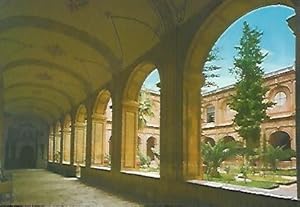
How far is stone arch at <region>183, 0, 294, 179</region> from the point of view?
646 cm

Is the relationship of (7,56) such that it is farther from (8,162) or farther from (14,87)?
(8,162)

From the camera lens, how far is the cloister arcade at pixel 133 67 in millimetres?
6477

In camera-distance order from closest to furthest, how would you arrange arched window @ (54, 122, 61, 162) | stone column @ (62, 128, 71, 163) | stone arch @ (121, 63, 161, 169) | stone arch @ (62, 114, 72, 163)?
1. stone arch @ (121, 63, 161, 169)
2. stone arch @ (62, 114, 72, 163)
3. stone column @ (62, 128, 71, 163)
4. arched window @ (54, 122, 61, 162)

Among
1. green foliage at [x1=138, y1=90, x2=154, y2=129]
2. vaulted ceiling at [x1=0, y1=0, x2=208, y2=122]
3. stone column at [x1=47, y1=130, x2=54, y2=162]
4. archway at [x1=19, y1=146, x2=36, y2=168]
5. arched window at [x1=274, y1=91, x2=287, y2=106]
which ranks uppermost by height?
vaulted ceiling at [x1=0, y1=0, x2=208, y2=122]

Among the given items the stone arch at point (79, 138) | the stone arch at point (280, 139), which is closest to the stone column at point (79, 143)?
the stone arch at point (79, 138)

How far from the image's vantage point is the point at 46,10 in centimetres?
895

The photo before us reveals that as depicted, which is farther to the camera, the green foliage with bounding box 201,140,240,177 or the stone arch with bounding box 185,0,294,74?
the green foliage with bounding box 201,140,240,177

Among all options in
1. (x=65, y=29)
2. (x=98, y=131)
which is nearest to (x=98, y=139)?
(x=98, y=131)

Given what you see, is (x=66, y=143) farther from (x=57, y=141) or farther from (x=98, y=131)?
(x=98, y=131)

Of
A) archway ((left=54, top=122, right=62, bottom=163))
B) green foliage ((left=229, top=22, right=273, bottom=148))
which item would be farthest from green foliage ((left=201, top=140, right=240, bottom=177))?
archway ((left=54, top=122, right=62, bottom=163))

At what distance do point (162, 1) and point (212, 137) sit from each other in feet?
75.5

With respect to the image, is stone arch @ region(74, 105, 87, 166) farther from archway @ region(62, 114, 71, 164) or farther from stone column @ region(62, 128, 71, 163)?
stone column @ region(62, 128, 71, 163)

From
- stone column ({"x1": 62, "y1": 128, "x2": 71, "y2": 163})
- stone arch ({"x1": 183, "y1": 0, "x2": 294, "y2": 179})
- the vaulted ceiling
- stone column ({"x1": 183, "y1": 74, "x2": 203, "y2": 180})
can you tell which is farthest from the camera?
stone column ({"x1": 62, "y1": 128, "x2": 71, "y2": 163})

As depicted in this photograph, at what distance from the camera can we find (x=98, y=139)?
1446 cm
